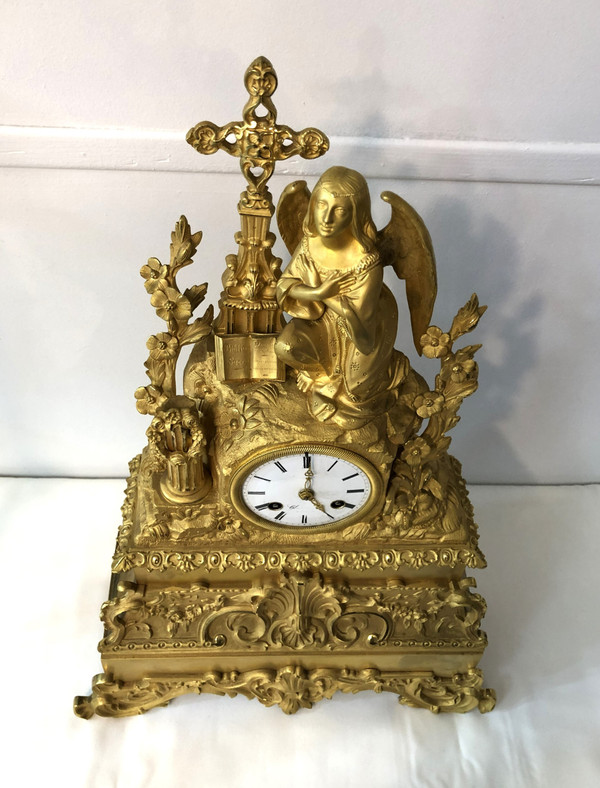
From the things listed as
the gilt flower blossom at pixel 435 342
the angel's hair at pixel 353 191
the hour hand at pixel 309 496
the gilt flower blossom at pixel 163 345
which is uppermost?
the angel's hair at pixel 353 191

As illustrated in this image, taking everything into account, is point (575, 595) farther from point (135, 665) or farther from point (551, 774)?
point (135, 665)

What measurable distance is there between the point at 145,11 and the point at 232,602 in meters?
1.21

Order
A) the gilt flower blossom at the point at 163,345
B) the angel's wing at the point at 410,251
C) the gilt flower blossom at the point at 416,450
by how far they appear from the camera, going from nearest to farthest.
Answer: the angel's wing at the point at 410,251
the gilt flower blossom at the point at 163,345
the gilt flower blossom at the point at 416,450

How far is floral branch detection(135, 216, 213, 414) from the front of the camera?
1.17 meters

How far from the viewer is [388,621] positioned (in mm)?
1495

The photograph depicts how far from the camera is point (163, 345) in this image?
1222mm

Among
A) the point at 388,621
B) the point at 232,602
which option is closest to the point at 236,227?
the point at 232,602

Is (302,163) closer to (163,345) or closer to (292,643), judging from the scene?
(163,345)

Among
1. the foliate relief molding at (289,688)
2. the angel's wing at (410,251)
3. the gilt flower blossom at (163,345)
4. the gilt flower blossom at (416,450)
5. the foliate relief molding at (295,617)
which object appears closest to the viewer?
the angel's wing at (410,251)

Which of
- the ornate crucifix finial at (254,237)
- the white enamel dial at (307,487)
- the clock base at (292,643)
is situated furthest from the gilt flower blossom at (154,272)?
the clock base at (292,643)

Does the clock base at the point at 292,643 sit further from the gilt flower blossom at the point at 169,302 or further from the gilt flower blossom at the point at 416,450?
the gilt flower blossom at the point at 169,302

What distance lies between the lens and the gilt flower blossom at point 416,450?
1.32 m

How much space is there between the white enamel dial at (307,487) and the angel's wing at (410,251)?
32 centimetres

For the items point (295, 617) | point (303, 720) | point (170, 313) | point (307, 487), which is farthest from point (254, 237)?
point (303, 720)
